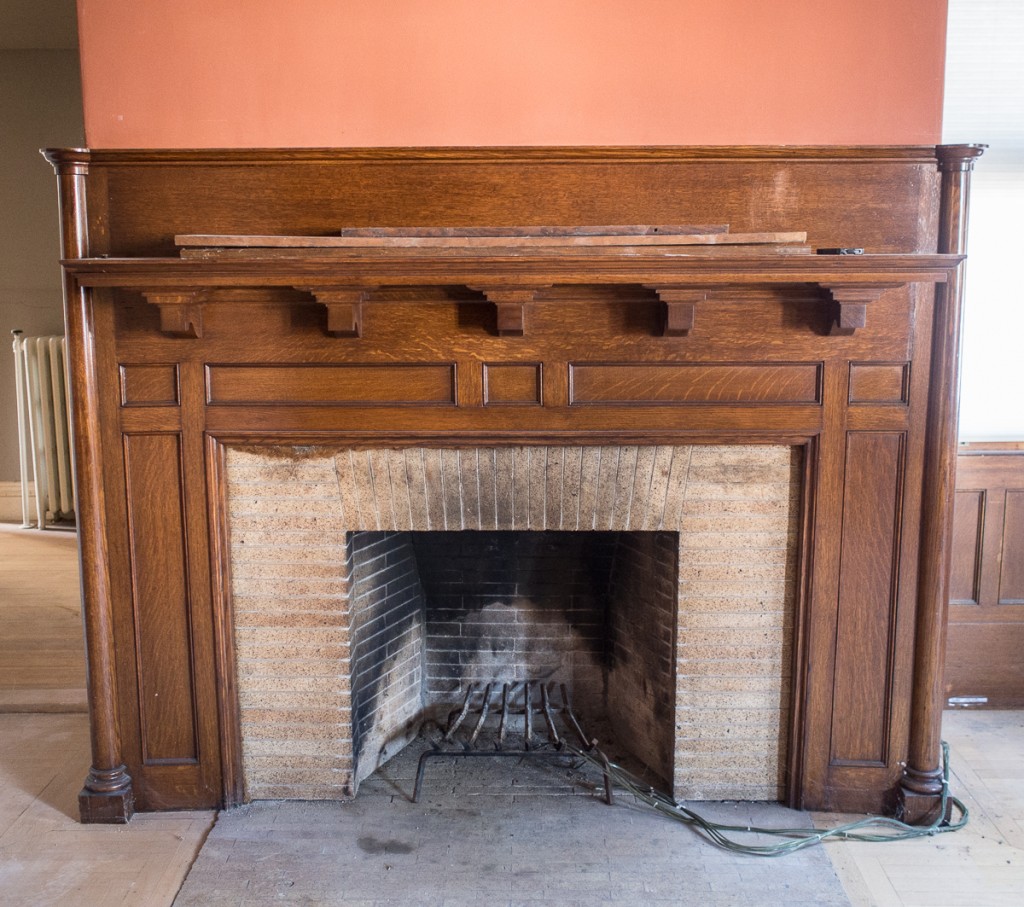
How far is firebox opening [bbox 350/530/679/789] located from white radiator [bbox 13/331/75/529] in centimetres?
336

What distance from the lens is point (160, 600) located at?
2.36 m

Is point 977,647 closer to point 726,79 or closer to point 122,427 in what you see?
point 726,79

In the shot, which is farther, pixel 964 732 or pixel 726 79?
pixel 964 732

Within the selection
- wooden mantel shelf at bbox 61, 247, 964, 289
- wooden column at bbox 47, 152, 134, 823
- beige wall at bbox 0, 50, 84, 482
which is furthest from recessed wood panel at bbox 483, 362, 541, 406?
beige wall at bbox 0, 50, 84, 482

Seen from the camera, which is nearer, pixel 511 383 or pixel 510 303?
pixel 510 303

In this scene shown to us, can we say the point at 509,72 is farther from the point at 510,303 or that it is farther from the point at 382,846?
the point at 382,846

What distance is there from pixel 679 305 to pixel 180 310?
4.08ft

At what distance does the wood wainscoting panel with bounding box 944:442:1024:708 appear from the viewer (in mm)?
2998

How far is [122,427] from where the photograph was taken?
2291 millimetres

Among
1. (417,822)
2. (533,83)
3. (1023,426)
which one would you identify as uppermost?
(533,83)

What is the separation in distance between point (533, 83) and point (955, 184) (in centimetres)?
110

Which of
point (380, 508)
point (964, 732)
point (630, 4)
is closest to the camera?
point (630, 4)

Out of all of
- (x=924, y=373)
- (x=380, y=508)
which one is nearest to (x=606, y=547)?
(x=380, y=508)

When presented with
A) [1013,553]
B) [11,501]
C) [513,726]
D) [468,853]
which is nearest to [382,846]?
[468,853]
